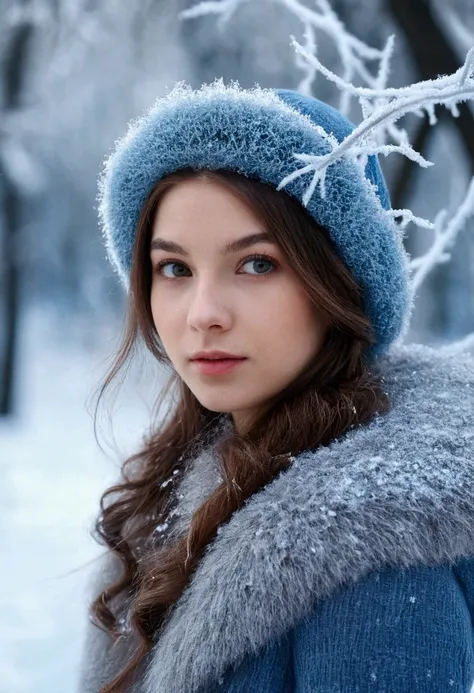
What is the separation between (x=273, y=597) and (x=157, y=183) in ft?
2.68

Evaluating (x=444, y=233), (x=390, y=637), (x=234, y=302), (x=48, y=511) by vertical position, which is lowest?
(x=48, y=511)

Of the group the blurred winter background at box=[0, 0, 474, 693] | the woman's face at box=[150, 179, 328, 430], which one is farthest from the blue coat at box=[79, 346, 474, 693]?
the blurred winter background at box=[0, 0, 474, 693]

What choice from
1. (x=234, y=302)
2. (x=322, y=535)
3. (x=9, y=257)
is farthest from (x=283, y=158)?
(x=9, y=257)

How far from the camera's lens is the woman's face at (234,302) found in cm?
122

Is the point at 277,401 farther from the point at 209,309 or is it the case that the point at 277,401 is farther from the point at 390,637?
the point at 390,637

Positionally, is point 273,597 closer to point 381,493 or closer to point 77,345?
point 381,493

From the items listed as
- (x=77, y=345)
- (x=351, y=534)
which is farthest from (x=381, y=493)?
(x=77, y=345)

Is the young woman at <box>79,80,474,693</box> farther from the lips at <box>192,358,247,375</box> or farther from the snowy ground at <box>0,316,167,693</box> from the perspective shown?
the snowy ground at <box>0,316,167,693</box>

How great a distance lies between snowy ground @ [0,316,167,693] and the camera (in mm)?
3086

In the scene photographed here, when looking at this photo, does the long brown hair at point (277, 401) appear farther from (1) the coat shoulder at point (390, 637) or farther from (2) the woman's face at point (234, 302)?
(1) the coat shoulder at point (390, 637)

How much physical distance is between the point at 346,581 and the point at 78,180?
654 cm

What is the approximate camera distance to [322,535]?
0.99m

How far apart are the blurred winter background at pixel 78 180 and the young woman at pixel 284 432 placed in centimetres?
176

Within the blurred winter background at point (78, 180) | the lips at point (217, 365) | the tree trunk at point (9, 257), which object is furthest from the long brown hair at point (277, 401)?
the tree trunk at point (9, 257)
